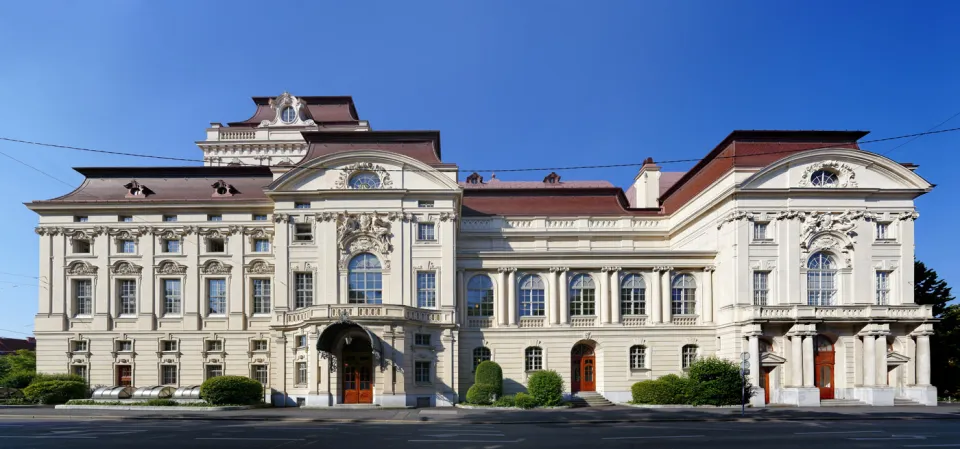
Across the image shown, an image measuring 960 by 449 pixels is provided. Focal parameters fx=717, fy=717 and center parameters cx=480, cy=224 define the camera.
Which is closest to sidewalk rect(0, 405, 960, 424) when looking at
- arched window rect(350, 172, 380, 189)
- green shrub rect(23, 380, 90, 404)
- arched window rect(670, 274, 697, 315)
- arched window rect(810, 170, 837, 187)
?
green shrub rect(23, 380, 90, 404)

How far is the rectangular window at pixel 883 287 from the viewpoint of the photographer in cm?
4294

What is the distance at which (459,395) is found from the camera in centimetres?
4316

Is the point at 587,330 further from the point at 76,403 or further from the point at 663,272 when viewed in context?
the point at 76,403

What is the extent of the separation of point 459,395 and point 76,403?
2153cm

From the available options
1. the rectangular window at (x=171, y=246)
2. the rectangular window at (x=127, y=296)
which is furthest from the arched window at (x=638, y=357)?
the rectangular window at (x=127, y=296)

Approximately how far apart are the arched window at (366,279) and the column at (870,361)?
28.3 meters

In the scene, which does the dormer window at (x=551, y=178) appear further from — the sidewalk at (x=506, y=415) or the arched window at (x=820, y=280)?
the sidewalk at (x=506, y=415)

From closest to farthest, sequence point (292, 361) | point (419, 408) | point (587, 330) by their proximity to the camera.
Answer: point (419, 408)
point (292, 361)
point (587, 330)

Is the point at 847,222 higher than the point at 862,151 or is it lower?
lower

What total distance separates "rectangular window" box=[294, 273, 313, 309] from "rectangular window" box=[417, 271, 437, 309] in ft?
21.8

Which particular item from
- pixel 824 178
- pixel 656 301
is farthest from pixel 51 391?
pixel 824 178

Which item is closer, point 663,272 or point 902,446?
point 902,446

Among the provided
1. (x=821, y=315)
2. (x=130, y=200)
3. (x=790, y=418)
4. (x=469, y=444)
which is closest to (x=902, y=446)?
(x=790, y=418)

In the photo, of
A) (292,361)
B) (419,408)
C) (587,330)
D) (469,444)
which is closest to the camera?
(469,444)
